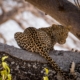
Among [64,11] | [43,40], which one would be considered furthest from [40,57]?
[64,11]

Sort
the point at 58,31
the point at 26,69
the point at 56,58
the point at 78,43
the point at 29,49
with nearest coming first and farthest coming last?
the point at 26,69
the point at 56,58
the point at 29,49
the point at 58,31
the point at 78,43

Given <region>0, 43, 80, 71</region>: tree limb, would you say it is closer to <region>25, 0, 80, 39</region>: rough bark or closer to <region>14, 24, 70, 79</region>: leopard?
<region>14, 24, 70, 79</region>: leopard

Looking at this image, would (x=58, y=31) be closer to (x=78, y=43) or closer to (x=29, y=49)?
(x=29, y=49)

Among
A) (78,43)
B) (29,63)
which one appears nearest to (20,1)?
(78,43)

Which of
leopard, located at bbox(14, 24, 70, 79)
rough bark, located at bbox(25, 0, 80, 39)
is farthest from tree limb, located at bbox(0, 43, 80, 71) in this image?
rough bark, located at bbox(25, 0, 80, 39)

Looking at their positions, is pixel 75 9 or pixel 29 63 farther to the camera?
pixel 75 9

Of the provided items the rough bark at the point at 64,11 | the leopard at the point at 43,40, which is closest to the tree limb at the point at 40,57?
the leopard at the point at 43,40

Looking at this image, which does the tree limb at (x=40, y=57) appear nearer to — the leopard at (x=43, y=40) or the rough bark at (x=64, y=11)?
the leopard at (x=43, y=40)
